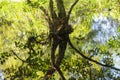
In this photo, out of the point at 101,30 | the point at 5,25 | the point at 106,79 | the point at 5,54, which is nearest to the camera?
the point at 5,54

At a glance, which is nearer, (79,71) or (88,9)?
(79,71)

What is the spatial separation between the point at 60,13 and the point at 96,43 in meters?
9.88

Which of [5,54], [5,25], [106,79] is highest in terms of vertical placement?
[5,54]

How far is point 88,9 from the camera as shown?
1627 centimetres

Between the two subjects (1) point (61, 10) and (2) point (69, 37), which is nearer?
(1) point (61, 10)

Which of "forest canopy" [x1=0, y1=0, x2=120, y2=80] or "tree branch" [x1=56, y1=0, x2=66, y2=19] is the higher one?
"tree branch" [x1=56, y1=0, x2=66, y2=19]

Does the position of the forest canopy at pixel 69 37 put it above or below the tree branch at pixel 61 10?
below

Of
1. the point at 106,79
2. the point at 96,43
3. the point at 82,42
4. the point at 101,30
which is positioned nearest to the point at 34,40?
the point at 106,79

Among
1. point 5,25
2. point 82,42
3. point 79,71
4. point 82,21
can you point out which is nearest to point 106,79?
point 82,42

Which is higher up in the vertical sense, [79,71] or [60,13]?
[60,13]

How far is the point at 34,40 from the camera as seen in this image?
24.9 ft

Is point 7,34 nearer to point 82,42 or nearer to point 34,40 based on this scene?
point 82,42

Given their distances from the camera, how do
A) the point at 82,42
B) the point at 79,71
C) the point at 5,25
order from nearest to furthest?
1. the point at 79,71
2. the point at 82,42
3. the point at 5,25

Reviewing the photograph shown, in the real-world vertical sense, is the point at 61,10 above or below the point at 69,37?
above
